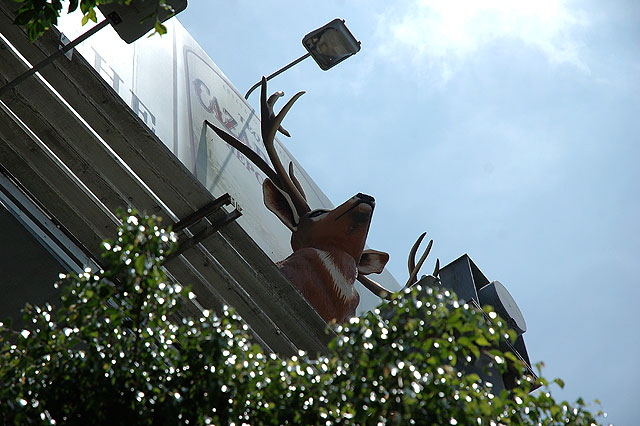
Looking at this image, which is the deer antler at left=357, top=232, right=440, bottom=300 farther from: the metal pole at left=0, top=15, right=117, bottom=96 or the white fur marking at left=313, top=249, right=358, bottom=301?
the metal pole at left=0, top=15, right=117, bottom=96

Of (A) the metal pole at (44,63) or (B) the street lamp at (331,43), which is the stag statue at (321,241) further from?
(A) the metal pole at (44,63)

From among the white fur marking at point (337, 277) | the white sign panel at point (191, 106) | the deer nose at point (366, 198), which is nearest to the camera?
the white fur marking at point (337, 277)

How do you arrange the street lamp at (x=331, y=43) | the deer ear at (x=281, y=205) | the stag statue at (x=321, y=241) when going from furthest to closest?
the street lamp at (x=331, y=43) < the deer ear at (x=281, y=205) < the stag statue at (x=321, y=241)

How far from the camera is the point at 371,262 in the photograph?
8.17m

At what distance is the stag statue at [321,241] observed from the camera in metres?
6.66

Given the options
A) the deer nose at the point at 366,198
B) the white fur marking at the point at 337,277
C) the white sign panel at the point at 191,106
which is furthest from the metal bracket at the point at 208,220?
the white sign panel at the point at 191,106

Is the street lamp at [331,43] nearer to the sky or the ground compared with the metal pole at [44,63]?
nearer to the sky

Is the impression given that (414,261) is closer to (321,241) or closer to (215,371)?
(321,241)

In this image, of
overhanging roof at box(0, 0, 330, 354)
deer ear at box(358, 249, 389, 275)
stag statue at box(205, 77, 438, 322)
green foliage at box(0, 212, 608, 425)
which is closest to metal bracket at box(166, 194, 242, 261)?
overhanging roof at box(0, 0, 330, 354)

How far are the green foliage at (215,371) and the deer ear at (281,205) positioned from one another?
446 centimetres

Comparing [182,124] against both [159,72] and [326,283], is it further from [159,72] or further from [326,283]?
[326,283]

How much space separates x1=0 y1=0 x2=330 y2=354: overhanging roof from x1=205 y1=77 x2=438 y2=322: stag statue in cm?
116

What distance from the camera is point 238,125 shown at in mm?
→ 10414

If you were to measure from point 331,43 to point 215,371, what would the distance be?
19.9 feet
